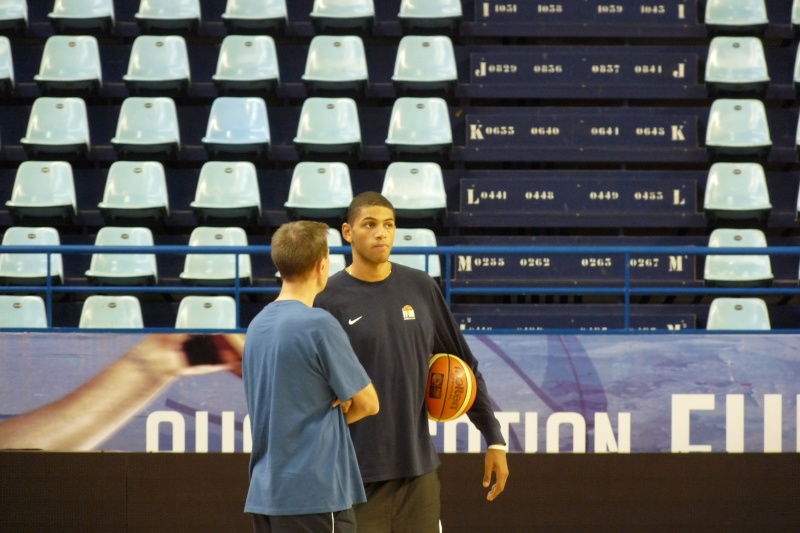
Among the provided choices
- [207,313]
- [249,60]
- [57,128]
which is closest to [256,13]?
[249,60]

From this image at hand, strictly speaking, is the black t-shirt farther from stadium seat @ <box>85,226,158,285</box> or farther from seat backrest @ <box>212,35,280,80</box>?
seat backrest @ <box>212,35,280,80</box>

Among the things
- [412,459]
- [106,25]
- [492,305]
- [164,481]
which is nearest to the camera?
[412,459]

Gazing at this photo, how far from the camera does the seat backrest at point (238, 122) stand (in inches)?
318

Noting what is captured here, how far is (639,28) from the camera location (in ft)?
28.3

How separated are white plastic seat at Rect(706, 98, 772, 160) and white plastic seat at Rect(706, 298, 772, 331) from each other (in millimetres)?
1359

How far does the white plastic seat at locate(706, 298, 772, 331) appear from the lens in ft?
23.3

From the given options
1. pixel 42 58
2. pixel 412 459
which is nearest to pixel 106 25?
pixel 42 58

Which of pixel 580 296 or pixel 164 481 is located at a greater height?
pixel 580 296

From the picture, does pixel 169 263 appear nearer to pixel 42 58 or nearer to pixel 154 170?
pixel 154 170

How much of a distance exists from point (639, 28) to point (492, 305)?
2665 millimetres

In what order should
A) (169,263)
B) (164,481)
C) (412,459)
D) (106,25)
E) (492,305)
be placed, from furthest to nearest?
(106,25) < (169,263) < (492,305) < (164,481) < (412,459)

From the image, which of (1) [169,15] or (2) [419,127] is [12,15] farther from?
(2) [419,127]

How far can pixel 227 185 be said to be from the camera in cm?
784

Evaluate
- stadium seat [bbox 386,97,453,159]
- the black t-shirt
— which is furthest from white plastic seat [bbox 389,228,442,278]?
the black t-shirt
